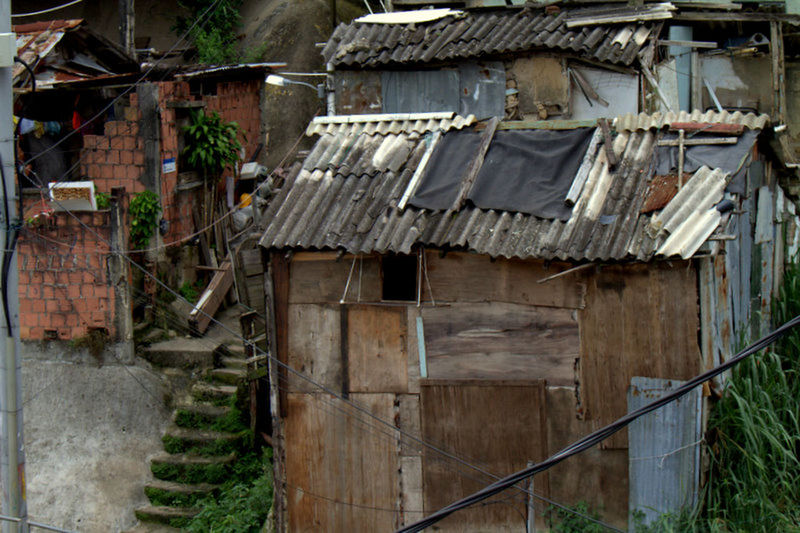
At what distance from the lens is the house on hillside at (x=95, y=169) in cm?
1286

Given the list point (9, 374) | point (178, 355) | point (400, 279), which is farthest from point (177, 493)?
point (400, 279)

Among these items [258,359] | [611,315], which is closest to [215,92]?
[258,359]

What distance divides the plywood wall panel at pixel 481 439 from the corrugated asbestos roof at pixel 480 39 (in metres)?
6.48

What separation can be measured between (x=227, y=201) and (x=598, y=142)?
8933 millimetres

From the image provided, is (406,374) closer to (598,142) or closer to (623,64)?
(598,142)

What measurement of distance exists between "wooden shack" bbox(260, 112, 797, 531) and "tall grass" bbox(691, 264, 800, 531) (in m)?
0.35

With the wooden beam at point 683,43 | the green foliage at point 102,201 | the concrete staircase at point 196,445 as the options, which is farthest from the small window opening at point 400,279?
the wooden beam at point 683,43

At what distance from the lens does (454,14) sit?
48.2ft

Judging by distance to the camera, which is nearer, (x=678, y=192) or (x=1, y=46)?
(x=1, y=46)

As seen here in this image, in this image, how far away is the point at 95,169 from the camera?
13.8 m

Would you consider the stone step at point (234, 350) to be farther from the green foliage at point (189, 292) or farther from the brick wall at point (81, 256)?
the brick wall at point (81, 256)

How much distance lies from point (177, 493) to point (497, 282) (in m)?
6.22

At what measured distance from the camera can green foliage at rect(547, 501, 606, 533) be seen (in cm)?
848

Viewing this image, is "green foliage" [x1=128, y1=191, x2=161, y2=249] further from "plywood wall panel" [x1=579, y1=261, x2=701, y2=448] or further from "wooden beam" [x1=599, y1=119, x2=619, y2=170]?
"plywood wall panel" [x1=579, y1=261, x2=701, y2=448]
